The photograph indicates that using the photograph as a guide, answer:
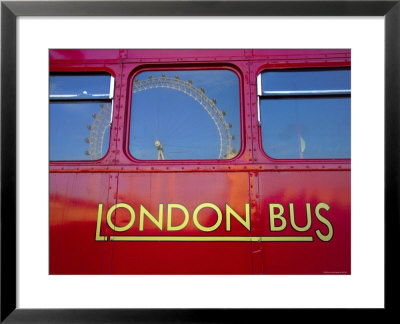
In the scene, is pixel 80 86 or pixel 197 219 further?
pixel 80 86

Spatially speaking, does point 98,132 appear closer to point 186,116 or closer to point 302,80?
point 186,116

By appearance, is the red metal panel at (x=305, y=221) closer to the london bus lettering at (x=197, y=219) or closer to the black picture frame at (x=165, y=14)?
the london bus lettering at (x=197, y=219)

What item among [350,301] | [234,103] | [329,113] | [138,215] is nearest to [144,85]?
[234,103]

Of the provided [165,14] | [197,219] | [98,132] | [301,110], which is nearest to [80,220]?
[98,132]

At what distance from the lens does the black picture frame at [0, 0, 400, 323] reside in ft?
3.48

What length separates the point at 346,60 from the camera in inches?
47.7

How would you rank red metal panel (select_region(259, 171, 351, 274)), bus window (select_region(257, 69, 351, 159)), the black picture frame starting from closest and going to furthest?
the black picture frame, red metal panel (select_region(259, 171, 351, 274)), bus window (select_region(257, 69, 351, 159))

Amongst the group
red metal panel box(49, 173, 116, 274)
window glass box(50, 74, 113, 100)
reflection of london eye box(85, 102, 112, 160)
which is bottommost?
red metal panel box(49, 173, 116, 274)

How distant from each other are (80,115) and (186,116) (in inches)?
20.0

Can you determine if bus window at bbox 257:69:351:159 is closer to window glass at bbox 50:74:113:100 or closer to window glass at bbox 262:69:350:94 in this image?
window glass at bbox 262:69:350:94

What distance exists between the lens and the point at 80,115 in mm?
1502

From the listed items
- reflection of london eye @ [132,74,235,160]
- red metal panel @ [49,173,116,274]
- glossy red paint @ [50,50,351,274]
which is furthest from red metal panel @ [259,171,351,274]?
red metal panel @ [49,173,116,274]

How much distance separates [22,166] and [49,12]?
541 mm

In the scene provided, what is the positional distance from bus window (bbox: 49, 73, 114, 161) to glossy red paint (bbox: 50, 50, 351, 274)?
4cm
